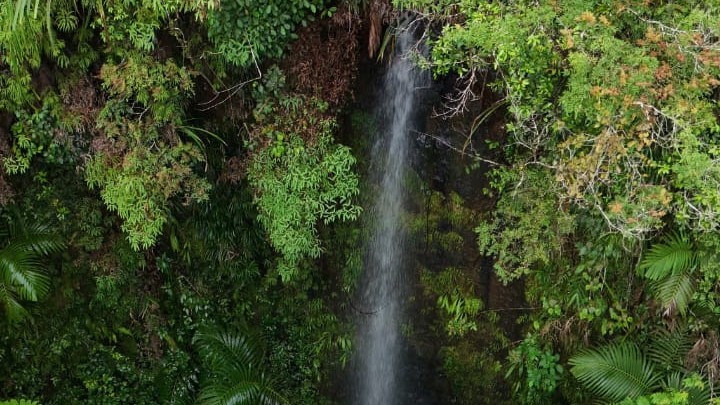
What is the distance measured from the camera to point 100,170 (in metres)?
5.04

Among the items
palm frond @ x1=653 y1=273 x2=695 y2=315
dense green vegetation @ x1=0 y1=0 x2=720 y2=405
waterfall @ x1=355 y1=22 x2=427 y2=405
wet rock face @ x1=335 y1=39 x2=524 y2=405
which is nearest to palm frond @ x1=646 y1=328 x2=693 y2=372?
dense green vegetation @ x1=0 y1=0 x2=720 y2=405

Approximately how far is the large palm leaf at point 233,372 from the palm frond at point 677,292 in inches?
141

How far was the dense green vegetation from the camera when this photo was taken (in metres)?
3.91

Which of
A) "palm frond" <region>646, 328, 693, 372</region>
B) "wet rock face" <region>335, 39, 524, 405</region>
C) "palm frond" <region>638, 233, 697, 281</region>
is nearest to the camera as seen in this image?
"palm frond" <region>638, 233, 697, 281</region>

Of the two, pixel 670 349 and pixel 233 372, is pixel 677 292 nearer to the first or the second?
pixel 670 349

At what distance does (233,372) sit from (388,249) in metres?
1.91

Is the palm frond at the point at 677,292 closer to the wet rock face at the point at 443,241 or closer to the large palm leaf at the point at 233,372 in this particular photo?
the wet rock face at the point at 443,241

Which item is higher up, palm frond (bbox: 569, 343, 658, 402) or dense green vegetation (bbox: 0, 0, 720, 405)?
dense green vegetation (bbox: 0, 0, 720, 405)

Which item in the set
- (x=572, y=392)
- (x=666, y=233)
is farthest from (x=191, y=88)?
(x=572, y=392)

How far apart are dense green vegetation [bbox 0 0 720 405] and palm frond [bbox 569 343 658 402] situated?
0.05 ft

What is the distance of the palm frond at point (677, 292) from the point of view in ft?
14.7

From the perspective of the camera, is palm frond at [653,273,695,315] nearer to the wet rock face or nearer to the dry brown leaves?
the wet rock face

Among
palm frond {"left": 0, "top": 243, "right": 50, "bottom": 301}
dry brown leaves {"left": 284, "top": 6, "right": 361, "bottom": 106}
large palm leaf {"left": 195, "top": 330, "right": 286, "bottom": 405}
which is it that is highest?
dry brown leaves {"left": 284, "top": 6, "right": 361, "bottom": 106}

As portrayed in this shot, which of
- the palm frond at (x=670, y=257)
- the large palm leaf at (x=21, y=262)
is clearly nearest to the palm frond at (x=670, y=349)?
the palm frond at (x=670, y=257)
